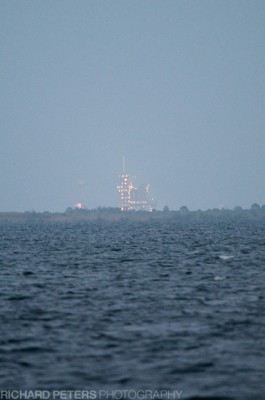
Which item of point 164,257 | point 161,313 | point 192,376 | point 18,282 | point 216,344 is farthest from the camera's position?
point 164,257

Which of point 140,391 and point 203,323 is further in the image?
point 203,323

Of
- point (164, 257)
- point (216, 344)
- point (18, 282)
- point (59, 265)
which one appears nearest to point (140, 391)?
point (216, 344)

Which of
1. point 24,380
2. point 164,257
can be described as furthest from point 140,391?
point 164,257

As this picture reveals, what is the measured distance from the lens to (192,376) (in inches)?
632

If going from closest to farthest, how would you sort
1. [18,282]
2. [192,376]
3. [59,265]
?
[192,376]
[18,282]
[59,265]

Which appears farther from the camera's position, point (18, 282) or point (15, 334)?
point (18, 282)

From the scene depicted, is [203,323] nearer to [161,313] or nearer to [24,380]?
[161,313]

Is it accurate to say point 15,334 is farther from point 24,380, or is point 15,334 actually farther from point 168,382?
point 168,382

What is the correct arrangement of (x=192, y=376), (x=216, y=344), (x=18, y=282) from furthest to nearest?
(x=18, y=282), (x=216, y=344), (x=192, y=376)

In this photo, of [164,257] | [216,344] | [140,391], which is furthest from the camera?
[164,257]

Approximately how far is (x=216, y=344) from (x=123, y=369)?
14.5ft

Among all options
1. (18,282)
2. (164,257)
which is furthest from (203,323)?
(164,257)

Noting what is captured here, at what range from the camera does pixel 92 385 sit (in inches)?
600

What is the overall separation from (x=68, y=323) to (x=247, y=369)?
910cm
